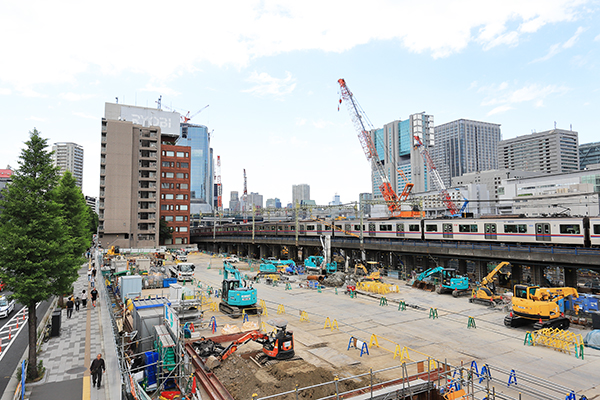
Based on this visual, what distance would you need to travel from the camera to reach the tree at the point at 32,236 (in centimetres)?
1512

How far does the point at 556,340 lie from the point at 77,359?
24600 mm

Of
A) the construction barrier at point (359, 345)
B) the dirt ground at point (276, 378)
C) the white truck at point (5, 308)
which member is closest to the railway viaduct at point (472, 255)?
the construction barrier at point (359, 345)

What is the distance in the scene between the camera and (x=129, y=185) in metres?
85.6

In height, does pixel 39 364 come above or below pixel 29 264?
below

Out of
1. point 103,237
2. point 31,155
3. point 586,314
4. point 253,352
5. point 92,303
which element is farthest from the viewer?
point 103,237

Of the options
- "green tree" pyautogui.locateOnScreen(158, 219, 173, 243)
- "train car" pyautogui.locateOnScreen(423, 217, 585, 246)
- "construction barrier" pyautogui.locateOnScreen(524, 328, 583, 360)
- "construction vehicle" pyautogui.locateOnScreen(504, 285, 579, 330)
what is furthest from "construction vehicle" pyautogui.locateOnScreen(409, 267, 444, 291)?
"green tree" pyautogui.locateOnScreen(158, 219, 173, 243)

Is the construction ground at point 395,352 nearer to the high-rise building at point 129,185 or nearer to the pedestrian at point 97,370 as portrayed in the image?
the pedestrian at point 97,370

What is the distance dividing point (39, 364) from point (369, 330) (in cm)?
1733

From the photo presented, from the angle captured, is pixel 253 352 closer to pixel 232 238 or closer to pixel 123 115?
pixel 232 238

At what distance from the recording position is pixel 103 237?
274ft

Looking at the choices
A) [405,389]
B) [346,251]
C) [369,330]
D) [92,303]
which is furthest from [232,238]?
[405,389]

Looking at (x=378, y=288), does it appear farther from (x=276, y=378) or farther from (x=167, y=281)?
(x=276, y=378)

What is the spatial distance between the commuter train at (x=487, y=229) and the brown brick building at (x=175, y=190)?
153 ft

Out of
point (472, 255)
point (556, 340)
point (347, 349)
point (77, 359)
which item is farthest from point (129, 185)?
point (556, 340)
